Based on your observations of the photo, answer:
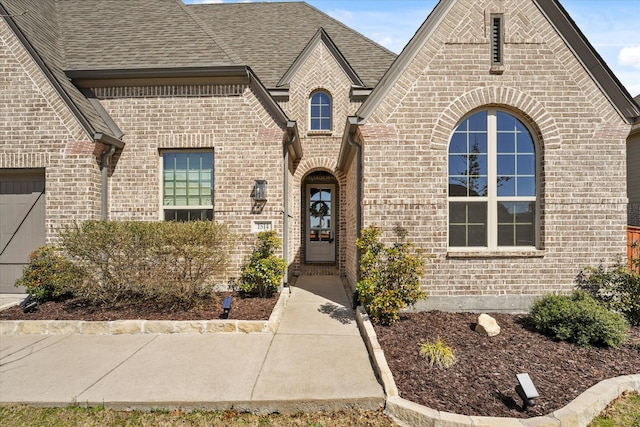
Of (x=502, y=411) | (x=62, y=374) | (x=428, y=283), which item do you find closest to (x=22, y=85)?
(x=62, y=374)

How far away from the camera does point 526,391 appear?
289cm

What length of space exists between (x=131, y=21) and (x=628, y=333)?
512 inches

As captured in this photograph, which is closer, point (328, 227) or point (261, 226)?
point (261, 226)

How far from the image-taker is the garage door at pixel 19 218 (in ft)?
21.8

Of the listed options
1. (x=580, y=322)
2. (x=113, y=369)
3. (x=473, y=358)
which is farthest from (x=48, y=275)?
(x=580, y=322)

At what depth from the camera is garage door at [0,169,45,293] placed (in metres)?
6.63

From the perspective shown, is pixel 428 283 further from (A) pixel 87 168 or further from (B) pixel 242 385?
(A) pixel 87 168

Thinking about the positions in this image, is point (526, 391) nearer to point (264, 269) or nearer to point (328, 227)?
point (264, 269)

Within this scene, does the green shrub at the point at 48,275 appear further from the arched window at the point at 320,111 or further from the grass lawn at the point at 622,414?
the grass lawn at the point at 622,414

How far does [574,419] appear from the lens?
2895 mm

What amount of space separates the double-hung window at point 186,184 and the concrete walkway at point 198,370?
305 cm

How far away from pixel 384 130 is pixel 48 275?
276 inches

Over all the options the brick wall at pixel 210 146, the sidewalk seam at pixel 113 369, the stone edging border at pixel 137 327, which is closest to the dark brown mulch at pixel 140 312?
the stone edging border at pixel 137 327

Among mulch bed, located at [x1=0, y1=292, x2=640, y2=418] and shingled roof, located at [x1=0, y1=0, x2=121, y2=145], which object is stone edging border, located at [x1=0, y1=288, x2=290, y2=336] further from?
shingled roof, located at [x1=0, y1=0, x2=121, y2=145]
